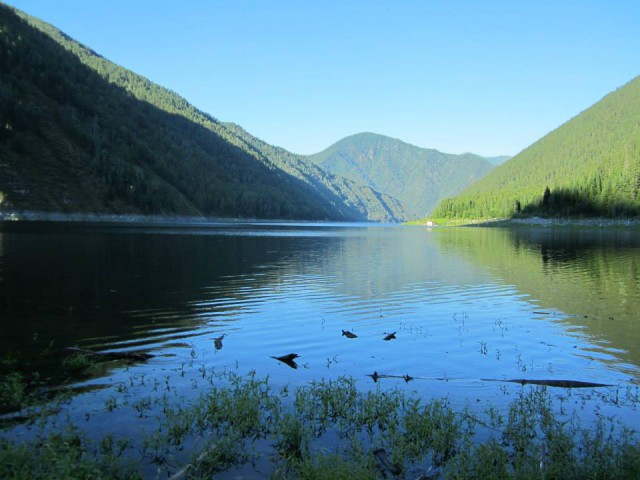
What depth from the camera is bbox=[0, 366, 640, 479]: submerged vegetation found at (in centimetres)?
1047

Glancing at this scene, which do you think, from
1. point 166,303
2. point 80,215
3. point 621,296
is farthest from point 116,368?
point 80,215

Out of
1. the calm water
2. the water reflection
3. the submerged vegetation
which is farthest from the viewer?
the water reflection

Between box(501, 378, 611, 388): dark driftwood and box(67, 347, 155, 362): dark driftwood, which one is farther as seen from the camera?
box(67, 347, 155, 362): dark driftwood

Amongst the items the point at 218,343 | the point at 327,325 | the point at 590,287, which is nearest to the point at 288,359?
the point at 218,343

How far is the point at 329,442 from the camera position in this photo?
12734 millimetres

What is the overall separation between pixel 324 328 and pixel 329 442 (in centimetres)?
1452

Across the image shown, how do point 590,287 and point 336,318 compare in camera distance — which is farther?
point 590,287

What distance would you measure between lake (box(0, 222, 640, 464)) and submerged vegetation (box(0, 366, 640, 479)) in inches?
51.6

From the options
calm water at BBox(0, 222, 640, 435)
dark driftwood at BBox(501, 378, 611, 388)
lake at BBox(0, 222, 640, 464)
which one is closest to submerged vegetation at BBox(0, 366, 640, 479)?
lake at BBox(0, 222, 640, 464)

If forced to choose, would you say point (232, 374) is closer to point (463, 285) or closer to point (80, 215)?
point (463, 285)

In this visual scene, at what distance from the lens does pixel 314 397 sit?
15.1 m

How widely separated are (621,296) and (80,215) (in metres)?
192

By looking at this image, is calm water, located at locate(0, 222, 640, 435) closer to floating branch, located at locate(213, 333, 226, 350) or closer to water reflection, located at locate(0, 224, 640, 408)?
water reflection, located at locate(0, 224, 640, 408)

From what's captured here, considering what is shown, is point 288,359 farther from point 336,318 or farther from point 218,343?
point 336,318
